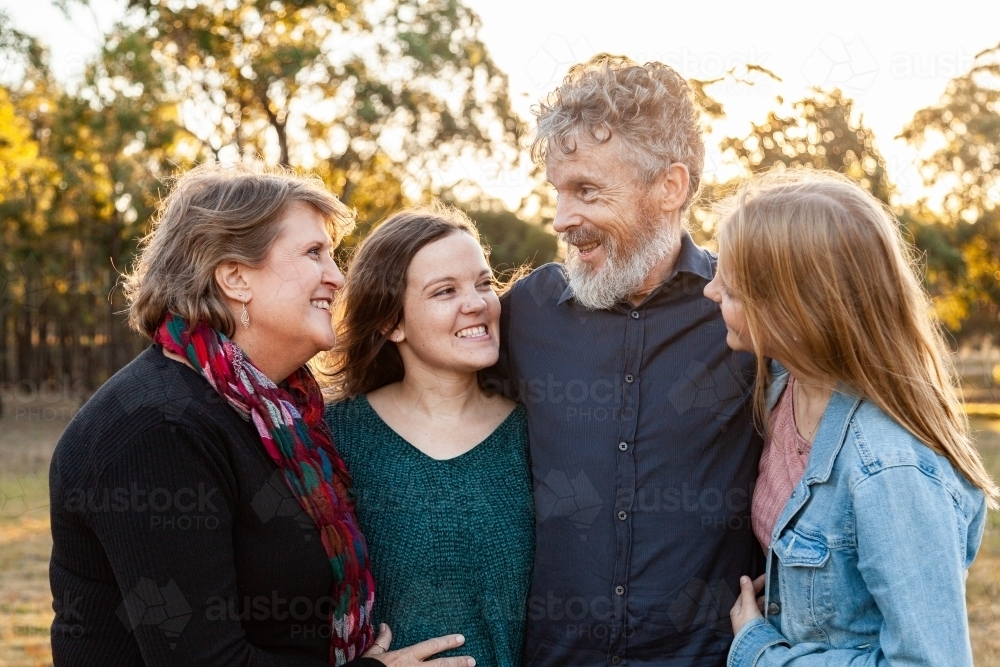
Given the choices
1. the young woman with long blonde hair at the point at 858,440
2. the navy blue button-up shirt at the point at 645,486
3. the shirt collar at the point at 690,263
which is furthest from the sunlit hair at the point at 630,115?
the young woman with long blonde hair at the point at 858,440

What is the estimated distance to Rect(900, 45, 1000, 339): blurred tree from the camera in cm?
1634

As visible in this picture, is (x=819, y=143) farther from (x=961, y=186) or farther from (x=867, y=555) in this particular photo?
Answer: (x=961, y=186)

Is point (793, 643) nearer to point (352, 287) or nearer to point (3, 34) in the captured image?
point (352, 287)

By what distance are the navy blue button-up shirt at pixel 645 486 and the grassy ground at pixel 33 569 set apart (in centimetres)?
110

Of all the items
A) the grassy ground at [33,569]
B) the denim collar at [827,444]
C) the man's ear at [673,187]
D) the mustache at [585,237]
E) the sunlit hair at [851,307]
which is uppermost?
the man's ear at [673,187]

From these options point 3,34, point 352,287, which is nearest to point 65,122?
point 3,34

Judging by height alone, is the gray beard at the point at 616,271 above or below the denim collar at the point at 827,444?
above

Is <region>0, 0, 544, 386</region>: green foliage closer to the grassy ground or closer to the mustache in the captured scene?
the grassy ground

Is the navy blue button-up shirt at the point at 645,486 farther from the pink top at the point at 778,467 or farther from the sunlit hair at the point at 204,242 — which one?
the sunlit hair at the point at 204,242

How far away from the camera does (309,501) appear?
2230mm

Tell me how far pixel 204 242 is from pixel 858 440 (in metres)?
1.51

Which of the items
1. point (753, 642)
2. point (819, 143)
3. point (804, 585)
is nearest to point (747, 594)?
point (753, 642)

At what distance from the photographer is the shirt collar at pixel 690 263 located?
109 inches

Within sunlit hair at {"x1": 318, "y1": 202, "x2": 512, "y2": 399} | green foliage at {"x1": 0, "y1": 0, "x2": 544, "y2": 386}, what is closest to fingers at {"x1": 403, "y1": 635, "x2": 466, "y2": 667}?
sunlit hair at {"x1": 318, "y1": 202, "x2": 512, "y2": 399}
